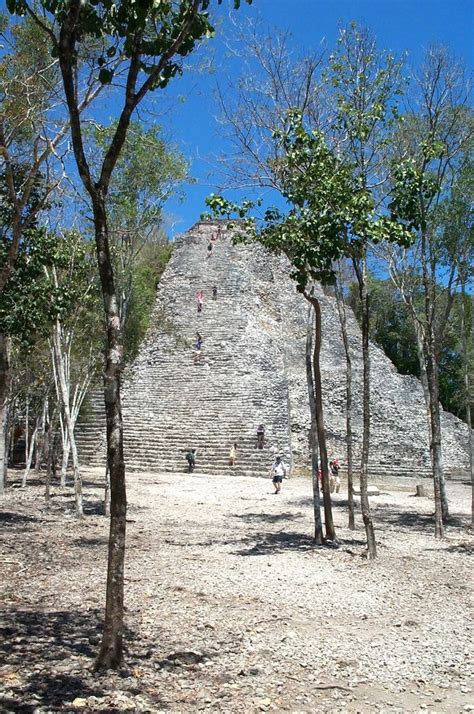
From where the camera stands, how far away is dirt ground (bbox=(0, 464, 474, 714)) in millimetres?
4301

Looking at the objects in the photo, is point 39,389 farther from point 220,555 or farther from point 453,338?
point 453,338

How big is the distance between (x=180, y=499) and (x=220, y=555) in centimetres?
750

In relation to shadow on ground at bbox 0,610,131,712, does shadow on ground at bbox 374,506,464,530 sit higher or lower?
lower

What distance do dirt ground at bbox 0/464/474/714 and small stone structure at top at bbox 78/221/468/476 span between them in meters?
12.4

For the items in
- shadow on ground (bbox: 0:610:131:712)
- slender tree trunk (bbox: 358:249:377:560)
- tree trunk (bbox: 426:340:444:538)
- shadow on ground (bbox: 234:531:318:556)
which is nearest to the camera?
shadow on ground (bbox: 0:610:131:712)

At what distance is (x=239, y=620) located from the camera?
6.00 metres

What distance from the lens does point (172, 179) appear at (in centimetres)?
1318

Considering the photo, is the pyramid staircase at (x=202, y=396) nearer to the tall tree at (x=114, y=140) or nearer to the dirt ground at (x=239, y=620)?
the dirt ground at (x=239, y=620)

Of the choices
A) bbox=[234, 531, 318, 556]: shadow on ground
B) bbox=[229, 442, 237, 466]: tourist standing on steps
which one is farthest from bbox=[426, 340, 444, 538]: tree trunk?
bbox=[229, 442, 237, 466]: tourist standing on steps

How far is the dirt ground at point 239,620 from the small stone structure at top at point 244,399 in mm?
12402

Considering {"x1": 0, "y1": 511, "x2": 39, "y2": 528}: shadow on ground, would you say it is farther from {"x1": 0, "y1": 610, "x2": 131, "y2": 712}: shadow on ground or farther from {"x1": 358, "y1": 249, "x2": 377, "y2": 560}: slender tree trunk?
{"x1": 358, "y1": 249, "x2": 377, "y2": 560}: slender tree trunk

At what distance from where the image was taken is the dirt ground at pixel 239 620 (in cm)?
430

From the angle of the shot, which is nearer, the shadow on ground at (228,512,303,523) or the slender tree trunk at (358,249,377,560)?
the slender tree trunk at (358,249,377,560)

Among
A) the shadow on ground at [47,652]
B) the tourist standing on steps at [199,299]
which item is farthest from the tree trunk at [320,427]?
the tourist standing on steps at [199,299]
